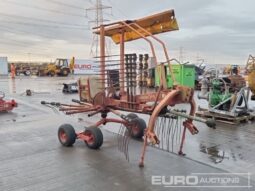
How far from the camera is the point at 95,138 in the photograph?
4.97 meters

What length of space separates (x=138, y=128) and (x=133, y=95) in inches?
42.9

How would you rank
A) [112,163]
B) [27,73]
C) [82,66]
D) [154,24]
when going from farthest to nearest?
1. [27,73]
2. [82,66]
3. [154,24]
4. [112,163]

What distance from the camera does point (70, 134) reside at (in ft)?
17.0

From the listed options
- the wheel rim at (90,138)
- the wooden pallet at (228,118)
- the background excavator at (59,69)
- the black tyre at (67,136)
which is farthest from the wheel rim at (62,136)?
the background excavator at (59,69)

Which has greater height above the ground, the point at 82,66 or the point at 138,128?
the point at 82,66

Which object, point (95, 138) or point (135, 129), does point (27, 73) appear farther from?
point (95, 138)

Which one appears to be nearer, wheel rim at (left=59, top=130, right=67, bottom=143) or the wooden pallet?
wheel rim at (left=59, top=130, right=67, bottom=143)

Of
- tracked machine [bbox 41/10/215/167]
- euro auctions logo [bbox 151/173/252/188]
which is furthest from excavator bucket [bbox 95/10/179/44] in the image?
euro auctions logo [bbox 151/173/252/188]

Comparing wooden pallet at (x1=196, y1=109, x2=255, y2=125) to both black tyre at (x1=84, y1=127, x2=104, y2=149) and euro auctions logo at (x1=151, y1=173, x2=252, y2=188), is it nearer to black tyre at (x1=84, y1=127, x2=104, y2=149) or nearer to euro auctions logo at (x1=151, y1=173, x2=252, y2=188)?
euro auctions logo at (x1=151, y1=173, x2=252, y2=188)

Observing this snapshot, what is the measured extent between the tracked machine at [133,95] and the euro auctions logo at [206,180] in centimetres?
52

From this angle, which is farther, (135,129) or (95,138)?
(135,129)

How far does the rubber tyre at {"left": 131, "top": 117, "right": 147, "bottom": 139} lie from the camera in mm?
5789

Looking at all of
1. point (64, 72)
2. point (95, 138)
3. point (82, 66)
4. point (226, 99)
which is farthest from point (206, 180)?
point (64, 72)

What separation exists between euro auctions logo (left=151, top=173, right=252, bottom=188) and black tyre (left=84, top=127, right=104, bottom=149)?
1.39m
